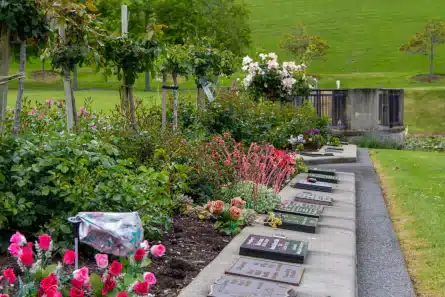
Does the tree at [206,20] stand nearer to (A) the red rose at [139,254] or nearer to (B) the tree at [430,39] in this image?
(B) the tree at [430,39]

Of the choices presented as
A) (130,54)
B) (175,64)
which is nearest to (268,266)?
(130,54)

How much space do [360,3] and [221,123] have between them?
79617 mm

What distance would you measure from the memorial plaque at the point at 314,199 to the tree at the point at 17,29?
145 inches

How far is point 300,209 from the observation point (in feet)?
21.2

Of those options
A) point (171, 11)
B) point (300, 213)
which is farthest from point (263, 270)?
point (171, 11)

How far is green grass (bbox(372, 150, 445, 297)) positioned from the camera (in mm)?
4906

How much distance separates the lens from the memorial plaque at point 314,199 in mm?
7246

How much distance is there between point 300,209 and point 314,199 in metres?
0.92

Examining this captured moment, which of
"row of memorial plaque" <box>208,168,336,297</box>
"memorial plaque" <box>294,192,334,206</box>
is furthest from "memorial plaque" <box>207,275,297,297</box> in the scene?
"memorial plaque" <box>294,192,334,206</box>

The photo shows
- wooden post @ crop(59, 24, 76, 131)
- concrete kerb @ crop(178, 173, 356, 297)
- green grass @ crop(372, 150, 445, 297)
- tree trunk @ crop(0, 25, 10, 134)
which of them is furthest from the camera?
wooden post @ crop(59, 24, 76, 131)

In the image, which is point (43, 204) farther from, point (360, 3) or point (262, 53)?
point (360, 3)

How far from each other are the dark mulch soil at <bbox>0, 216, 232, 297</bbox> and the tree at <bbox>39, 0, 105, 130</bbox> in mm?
2152

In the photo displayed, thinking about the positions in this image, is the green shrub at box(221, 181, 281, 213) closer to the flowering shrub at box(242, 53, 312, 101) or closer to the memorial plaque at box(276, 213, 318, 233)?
the memorial plaque at box(276, 213, 318, 233)

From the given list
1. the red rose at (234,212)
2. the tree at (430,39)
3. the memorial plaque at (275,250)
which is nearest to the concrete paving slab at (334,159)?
the red rose at (234,212)
